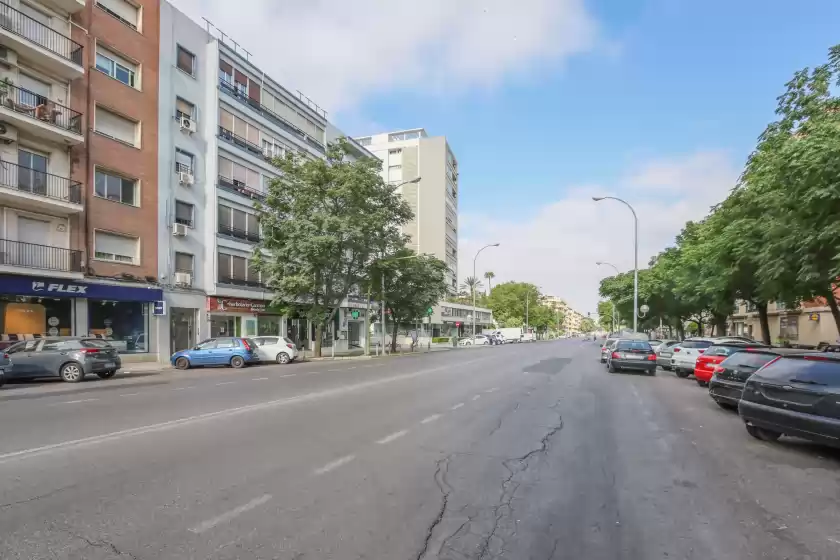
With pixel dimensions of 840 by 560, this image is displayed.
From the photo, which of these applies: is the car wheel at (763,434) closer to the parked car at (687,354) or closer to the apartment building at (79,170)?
the parked car at (687,354)

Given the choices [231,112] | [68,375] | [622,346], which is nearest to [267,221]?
[231,112]

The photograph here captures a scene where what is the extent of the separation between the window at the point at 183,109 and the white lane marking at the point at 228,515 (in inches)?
1144

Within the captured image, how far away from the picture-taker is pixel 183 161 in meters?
29.4

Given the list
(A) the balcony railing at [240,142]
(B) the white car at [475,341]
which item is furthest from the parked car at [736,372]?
(B) the white car at [475,341]

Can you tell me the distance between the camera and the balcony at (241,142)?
105 ft

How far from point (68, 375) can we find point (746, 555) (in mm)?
20318

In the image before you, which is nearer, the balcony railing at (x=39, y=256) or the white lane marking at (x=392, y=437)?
the white lane marking at (x=392, y=437)

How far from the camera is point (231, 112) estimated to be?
32.8 metres

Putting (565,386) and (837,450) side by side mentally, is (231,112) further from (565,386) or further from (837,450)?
(837,450)

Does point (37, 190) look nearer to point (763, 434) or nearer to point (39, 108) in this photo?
point (39, 108)

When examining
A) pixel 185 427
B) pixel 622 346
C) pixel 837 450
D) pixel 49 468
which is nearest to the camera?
pixel 49 468

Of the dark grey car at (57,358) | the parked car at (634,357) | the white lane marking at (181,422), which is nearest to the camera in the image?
the white lane marking at (181,422)

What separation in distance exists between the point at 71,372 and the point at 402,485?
17353 millimetres

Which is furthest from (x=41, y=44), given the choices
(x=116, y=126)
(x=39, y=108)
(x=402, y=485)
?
(x=402, y=485)
